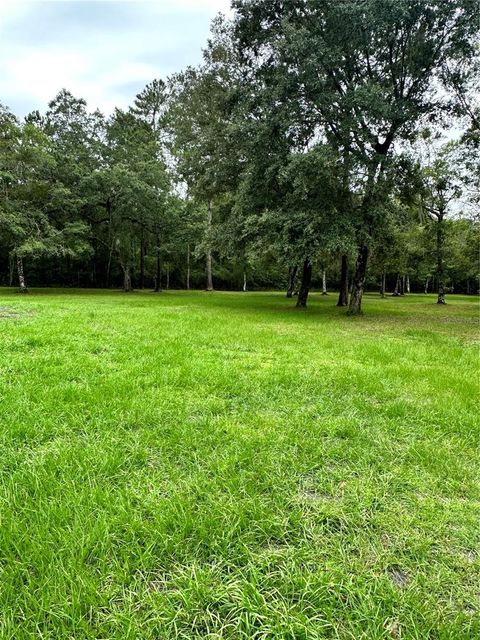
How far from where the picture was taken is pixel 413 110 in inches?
471

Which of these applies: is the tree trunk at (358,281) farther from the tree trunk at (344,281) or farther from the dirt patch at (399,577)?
the dirt patch at (399,577)

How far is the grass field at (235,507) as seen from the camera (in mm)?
1289

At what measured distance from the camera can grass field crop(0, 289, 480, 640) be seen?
129cm

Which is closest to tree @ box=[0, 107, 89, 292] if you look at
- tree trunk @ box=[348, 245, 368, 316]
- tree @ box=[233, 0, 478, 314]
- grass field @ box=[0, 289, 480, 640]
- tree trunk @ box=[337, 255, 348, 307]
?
tree @ box=[233, 0, 478, 314]

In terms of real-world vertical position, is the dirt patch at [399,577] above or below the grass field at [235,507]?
below

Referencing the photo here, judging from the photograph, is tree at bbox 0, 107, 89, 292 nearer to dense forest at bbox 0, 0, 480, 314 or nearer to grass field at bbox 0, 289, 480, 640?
dense forest at bbox 0, 0, 480, 314

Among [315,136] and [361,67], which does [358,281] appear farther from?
[361,67]

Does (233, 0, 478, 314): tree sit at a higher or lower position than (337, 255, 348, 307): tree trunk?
higher

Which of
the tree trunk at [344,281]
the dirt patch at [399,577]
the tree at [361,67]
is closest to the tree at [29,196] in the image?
the tree at [361,67]

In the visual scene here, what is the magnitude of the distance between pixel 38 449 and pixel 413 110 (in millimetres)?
14433

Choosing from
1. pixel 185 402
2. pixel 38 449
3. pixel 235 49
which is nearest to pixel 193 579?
pixel 38 449

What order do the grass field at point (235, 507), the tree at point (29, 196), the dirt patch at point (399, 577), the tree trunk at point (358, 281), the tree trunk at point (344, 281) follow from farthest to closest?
the tree at point (29, 196) < the tree trunk at point (344, 281) < the tree trunk at point (358, 281) < the dirt patch at point (399, 577) < the grass field at point (235, 507)

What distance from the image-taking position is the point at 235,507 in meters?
1.83

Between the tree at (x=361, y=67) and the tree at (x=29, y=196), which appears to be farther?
the tree at (x=29, y=196)
